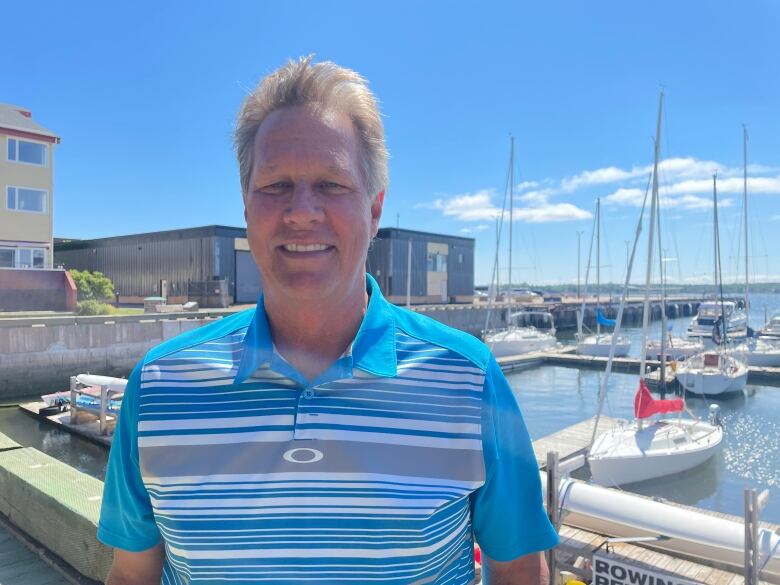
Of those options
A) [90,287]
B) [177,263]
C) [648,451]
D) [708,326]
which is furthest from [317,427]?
[708,326]

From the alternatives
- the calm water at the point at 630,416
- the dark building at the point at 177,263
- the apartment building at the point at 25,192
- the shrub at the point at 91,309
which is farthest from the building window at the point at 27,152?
the calm water at the point at 630,416

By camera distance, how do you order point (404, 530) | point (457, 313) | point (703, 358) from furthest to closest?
point (457, 313) → point (703, 358) → point (404, 530)

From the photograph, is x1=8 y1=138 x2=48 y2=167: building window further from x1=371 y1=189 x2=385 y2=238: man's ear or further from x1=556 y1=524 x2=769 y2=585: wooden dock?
x1=371 y1=189 x2=385 y2=238: man's ear

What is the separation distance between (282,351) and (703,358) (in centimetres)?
2992

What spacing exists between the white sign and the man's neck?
4.92 m

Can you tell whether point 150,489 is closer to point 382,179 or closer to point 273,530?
point 273,530

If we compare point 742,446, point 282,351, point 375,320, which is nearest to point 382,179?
point 375,320

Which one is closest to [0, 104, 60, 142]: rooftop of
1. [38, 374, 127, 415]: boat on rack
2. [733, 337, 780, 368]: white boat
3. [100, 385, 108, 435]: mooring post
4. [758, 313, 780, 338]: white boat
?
[38, 374, 127, 415]: boat on rack

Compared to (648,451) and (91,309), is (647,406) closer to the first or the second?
(648,451)

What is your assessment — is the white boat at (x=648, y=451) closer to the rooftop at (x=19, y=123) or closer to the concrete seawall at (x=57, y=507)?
the concrete seawall at (x=57, y=507)

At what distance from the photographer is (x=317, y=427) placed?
1.54 metres

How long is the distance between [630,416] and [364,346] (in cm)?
2307

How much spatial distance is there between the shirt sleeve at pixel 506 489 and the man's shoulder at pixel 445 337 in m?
0.05

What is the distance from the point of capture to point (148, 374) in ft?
5.40
